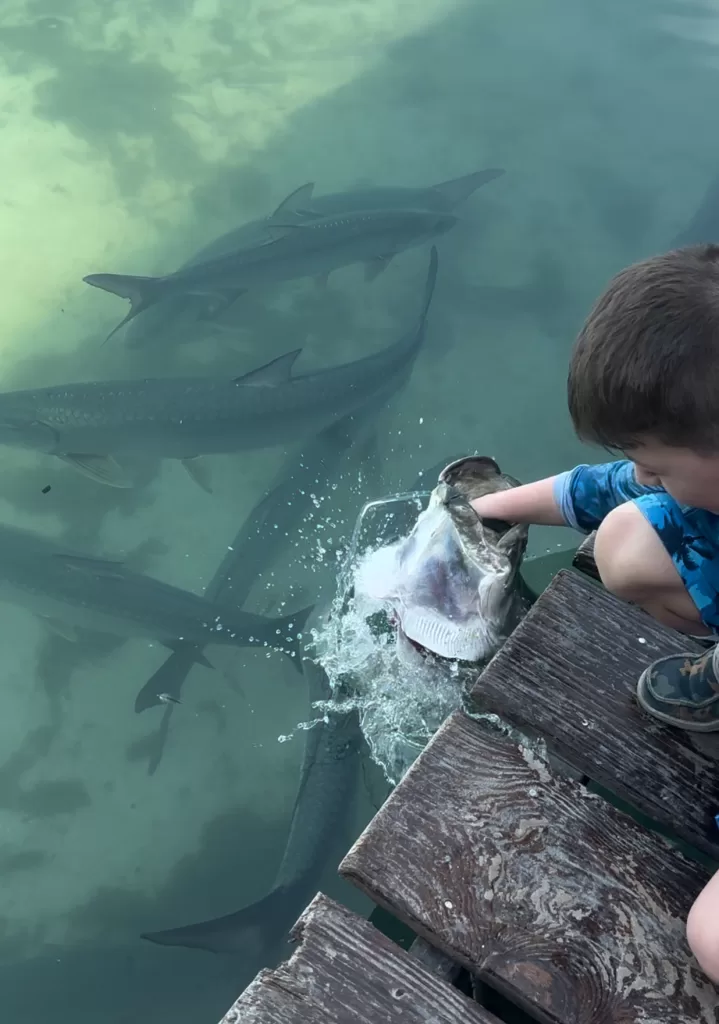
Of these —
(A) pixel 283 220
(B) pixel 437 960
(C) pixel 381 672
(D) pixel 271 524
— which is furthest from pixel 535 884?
(A) pixel 283 220

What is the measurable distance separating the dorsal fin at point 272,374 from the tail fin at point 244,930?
220cm

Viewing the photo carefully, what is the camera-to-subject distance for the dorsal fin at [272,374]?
3.94 m

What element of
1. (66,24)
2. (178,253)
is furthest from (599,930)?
(66,24)

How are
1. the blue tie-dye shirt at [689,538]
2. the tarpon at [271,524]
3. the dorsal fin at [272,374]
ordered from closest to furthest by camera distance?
the blue tie-dye shirt at [689,538] → the tarpon at [271,524] → the dorsal fin at [272,374]

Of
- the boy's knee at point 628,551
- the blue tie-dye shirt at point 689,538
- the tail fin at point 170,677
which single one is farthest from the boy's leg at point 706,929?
the tail fin at point 170,677

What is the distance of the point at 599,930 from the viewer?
1629 mm

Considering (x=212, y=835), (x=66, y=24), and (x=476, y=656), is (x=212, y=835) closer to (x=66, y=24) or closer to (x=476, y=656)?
(x=476, y=656)

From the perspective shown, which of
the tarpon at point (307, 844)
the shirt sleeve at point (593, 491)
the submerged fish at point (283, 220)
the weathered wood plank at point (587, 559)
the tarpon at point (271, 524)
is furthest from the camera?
the submerged fish at point (283, 220)

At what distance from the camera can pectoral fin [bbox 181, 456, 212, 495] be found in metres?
4.02

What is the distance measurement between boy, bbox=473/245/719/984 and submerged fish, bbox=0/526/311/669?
1.67 metres

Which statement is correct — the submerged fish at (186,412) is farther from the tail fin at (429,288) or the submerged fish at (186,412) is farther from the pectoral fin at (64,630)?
the pectoral fin at (64,630)

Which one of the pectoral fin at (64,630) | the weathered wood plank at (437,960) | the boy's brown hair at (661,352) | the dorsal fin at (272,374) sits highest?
the boy's brown hair at (661,352)

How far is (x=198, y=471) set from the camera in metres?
4.04

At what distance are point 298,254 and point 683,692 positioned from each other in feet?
11.1
